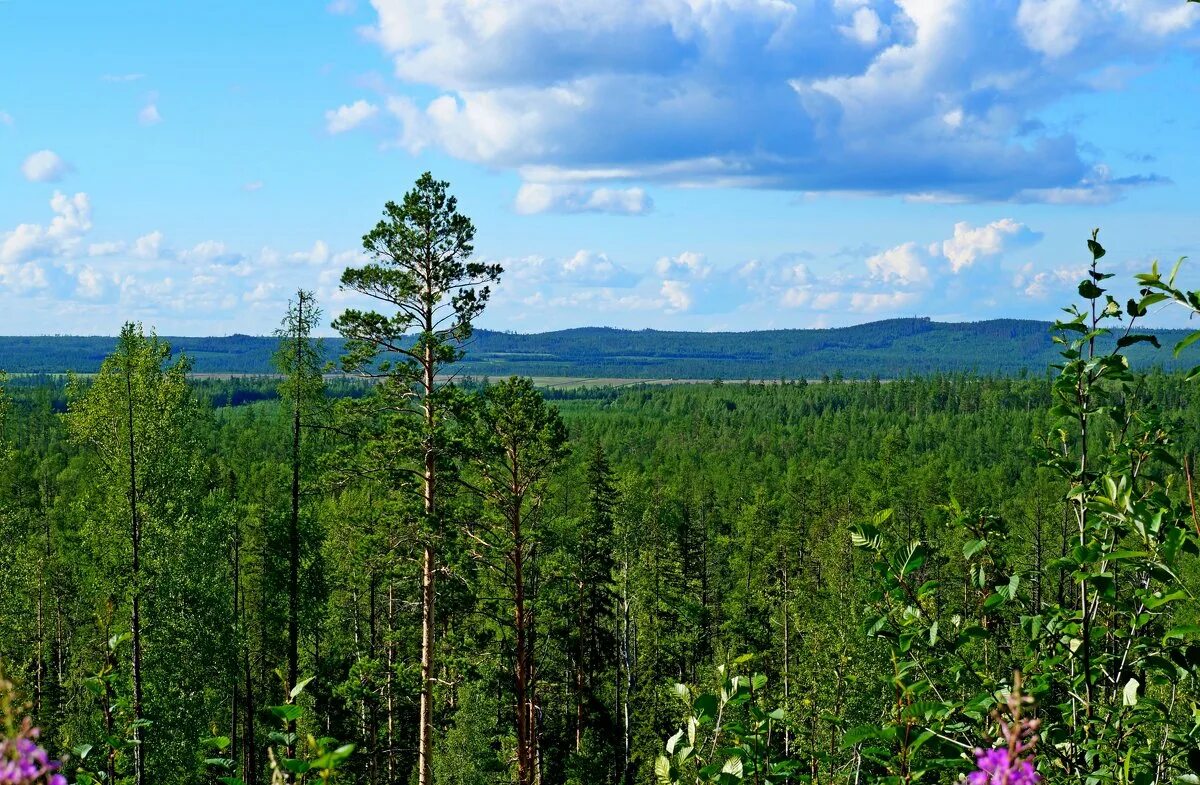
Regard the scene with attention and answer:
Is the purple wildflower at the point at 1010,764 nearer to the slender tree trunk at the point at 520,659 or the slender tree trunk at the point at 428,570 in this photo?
the slender tree trunk at the point at 520,659

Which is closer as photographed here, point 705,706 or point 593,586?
point 705,706

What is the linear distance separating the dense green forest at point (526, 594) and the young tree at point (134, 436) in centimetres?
8

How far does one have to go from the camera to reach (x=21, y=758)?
71.5 inches

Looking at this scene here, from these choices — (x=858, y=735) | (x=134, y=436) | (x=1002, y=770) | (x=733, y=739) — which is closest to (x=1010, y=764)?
(x=1002, y=770)

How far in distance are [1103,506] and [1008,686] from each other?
68 centimetres

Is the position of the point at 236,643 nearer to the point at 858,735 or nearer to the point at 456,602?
A: the point at 456,602

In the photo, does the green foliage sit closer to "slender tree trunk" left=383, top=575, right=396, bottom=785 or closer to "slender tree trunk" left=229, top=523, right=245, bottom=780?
"slender tree trunk" left=383, top=575, right=396, bottom=785

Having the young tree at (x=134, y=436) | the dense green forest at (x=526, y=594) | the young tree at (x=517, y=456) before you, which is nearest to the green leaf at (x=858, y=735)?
the dense green forest at (x=526, y=594)

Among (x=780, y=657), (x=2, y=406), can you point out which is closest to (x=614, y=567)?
(x=780, y=657)

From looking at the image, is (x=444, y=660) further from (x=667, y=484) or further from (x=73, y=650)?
(x=667, y=484)

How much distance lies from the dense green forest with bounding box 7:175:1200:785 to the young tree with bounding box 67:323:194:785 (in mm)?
81

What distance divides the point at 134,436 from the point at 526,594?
1176 centimetres

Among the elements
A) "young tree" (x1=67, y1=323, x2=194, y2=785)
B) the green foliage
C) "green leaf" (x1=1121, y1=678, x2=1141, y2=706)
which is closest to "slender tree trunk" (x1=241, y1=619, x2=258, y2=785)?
"young tree" (x1=67, y1=323, x2=194, y2=785)

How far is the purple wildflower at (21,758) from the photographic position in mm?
1783
